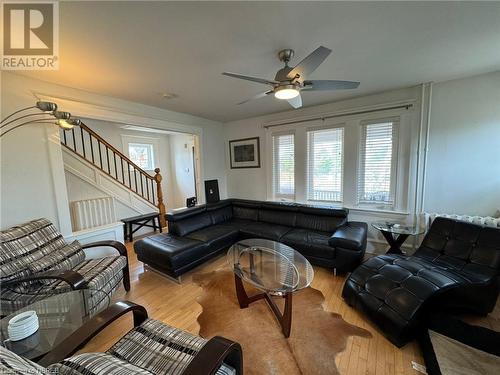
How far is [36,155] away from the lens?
7.54 ft

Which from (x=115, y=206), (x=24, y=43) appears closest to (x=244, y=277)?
(x=24, y=43)

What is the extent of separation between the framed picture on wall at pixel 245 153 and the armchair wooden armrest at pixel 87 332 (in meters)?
3.37

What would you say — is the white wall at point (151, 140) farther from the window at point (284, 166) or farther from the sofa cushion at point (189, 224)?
the window at point (284, 166)

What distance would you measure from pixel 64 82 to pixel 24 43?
81 centimetres

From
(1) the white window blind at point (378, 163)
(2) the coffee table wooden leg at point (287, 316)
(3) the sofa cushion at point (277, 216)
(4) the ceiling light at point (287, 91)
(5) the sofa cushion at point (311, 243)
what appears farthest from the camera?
(3) the sofa cushion at point (277, 216)

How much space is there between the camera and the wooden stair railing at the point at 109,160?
438cm

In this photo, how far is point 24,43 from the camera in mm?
1638

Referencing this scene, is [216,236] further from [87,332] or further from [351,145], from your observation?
[351,145]

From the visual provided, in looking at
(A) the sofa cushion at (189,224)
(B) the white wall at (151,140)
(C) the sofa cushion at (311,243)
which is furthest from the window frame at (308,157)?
(B) the white wall at (151,140)

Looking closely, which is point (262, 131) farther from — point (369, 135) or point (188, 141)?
point (188, 141)

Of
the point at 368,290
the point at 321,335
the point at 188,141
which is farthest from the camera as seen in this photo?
the point at 188,141

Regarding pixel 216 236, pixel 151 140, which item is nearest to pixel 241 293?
pixel 216 236

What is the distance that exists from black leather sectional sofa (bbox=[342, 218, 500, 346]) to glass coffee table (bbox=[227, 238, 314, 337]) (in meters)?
0.55

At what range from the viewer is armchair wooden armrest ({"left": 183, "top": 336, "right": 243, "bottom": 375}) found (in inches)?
36.5
